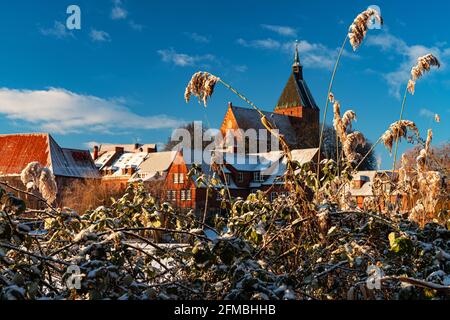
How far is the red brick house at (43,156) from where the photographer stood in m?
50.3

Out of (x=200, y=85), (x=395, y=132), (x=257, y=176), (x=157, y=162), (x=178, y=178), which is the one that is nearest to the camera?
(x=200, y=85)

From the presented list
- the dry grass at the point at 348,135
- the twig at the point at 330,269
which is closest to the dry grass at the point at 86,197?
the dry grass at the point at 348,135

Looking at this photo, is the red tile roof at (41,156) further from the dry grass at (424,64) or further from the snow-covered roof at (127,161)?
the dry grass at (424,64)

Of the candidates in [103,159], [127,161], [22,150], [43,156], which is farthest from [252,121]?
[22,150]

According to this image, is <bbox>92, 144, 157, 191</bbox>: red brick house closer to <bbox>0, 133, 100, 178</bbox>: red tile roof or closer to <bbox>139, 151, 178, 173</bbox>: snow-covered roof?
<bbox>139, 151, 178, 173</bbox>: snow-covered roof

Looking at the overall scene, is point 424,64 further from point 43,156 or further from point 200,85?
point 43,156

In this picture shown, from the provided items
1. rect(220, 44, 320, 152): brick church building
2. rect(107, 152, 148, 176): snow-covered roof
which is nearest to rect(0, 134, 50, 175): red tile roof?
rect(107, 152, 148, 176): snow-covered roof

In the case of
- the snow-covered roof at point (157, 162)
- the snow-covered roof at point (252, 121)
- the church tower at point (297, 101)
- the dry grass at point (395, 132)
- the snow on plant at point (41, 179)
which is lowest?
the snow on plant at point (41, 179)

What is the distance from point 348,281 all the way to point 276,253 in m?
0.69

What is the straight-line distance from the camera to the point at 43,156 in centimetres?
5088

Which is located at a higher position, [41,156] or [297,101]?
[297,101]

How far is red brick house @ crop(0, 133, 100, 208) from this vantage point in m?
50.3

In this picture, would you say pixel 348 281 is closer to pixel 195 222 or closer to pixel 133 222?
pixel 195 222
